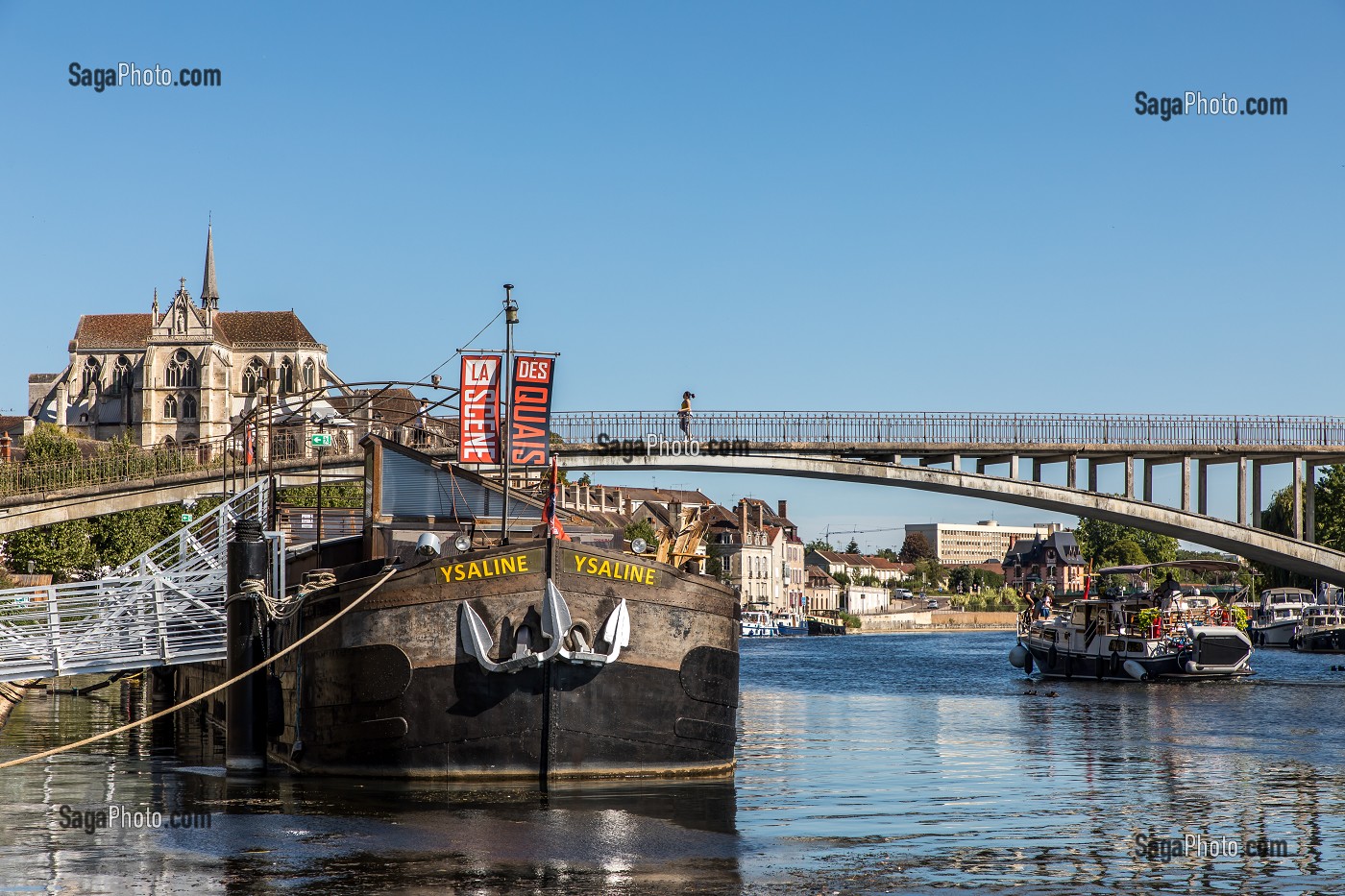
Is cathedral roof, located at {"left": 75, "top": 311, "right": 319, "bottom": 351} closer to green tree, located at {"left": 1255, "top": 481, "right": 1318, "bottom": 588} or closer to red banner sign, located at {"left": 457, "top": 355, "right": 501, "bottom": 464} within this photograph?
green tree, located at {"left": 1255, "top": 481, "right": 1318, "bottom": 588}

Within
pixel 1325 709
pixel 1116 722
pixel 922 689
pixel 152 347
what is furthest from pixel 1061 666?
pixel 152 347

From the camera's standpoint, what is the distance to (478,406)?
2480 cm

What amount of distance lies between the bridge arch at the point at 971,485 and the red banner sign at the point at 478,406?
36638 mm

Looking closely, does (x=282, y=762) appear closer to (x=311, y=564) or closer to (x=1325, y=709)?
(x=311, y=564)

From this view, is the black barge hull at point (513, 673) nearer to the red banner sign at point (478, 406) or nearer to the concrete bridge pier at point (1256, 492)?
the red banner sign at point (478, 406)

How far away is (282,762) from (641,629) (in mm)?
7087

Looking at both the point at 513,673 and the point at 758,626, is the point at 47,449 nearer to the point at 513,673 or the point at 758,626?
the point at 513,673

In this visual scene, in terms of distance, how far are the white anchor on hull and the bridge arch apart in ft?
131

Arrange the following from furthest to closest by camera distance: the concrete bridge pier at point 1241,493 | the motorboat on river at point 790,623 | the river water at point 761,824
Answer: the motorboat on river at point 790,623
the concrete bridge pier at point 1241,493
the river water at point 761,824

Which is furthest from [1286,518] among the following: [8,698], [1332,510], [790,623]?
[8,698]

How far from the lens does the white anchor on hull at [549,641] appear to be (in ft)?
70.0

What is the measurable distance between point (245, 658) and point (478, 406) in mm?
5529

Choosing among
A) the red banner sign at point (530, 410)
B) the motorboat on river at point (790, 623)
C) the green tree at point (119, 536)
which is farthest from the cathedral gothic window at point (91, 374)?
the red banner sign at point (530, 410)

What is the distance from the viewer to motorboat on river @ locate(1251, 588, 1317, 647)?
339ft
